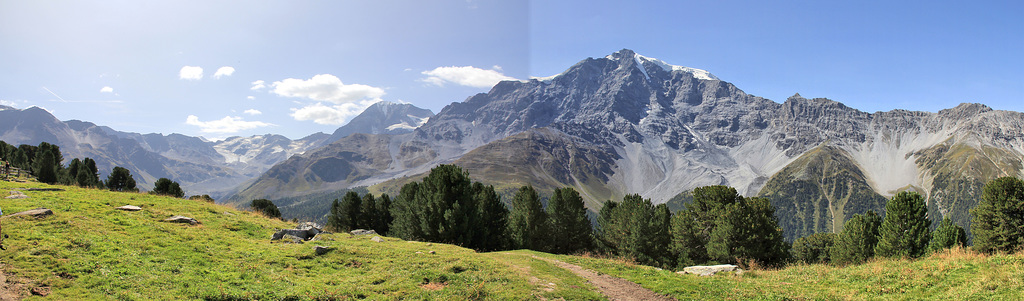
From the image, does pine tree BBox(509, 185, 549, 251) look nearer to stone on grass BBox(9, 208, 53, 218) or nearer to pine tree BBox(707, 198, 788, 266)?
pine tree BBox(707, 198, 788, 266)

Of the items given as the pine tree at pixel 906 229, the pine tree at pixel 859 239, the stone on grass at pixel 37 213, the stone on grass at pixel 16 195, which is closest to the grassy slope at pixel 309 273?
the stone on grass at pixel 37 213

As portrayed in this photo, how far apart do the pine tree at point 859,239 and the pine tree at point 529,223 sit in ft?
140

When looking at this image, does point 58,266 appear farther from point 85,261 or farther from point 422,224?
point 422,224

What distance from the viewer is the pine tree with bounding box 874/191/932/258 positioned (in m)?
50.5

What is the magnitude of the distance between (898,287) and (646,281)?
11.0 m

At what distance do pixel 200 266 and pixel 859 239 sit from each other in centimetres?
7802

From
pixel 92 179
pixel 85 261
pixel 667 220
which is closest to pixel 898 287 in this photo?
pixel 85 261

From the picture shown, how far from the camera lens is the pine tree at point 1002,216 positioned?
1678 inches

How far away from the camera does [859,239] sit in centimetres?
6128

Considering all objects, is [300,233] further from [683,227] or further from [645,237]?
[683,227]

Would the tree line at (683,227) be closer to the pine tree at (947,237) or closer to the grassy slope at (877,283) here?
the pine tree at (947,237)

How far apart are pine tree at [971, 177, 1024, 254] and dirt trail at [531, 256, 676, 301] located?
42.4m

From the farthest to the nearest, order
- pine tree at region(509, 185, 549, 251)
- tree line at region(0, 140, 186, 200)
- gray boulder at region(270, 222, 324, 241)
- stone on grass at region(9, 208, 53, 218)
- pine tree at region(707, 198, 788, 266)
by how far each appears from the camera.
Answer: tree line at region(0, 140, 186, 200), pine tree at region(509, 185, 549, 251), pine tree at region(707, 198, 788, 266), gray boulder at region(270, 222, 324, 241), stone on grass at region(9, 208, 53, 218)

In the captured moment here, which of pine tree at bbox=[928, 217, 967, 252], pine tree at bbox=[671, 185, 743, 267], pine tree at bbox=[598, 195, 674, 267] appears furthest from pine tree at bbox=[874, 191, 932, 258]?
pine tree at bbox=[598, 195, 674, 267]
